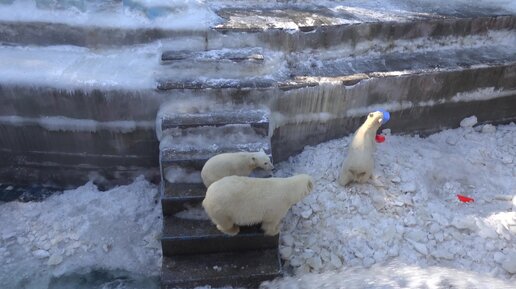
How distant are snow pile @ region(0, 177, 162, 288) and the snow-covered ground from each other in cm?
1

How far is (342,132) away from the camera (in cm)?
560

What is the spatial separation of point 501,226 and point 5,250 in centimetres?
509

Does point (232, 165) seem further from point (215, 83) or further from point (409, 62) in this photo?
point (409, 62)

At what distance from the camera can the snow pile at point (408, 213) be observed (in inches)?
170

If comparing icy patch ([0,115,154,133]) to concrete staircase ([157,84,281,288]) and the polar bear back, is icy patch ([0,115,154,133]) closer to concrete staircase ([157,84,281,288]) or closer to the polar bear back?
concrete staircase ([157,84,281,288])

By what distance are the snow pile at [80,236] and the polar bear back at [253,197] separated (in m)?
1.32

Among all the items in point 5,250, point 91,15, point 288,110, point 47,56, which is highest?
point 91,15

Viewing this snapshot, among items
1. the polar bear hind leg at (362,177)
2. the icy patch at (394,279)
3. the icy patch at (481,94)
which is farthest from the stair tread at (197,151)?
the icy patch at (481,94)

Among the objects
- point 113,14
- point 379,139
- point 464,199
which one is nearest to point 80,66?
point 113,14

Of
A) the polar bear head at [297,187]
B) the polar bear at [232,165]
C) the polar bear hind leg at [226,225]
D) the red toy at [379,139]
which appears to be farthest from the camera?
the red toy at [379,139]

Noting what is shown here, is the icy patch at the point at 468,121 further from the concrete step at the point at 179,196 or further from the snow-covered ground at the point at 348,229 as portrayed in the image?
the concrete step at the point at 179,196

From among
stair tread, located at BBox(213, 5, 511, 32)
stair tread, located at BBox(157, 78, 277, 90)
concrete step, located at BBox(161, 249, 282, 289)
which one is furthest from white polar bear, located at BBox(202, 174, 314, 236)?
stair tread, located at BBox(213, 5, 511, 32)

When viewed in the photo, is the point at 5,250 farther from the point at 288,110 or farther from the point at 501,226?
the point at 501,226

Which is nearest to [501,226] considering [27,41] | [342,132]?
[342,132]
